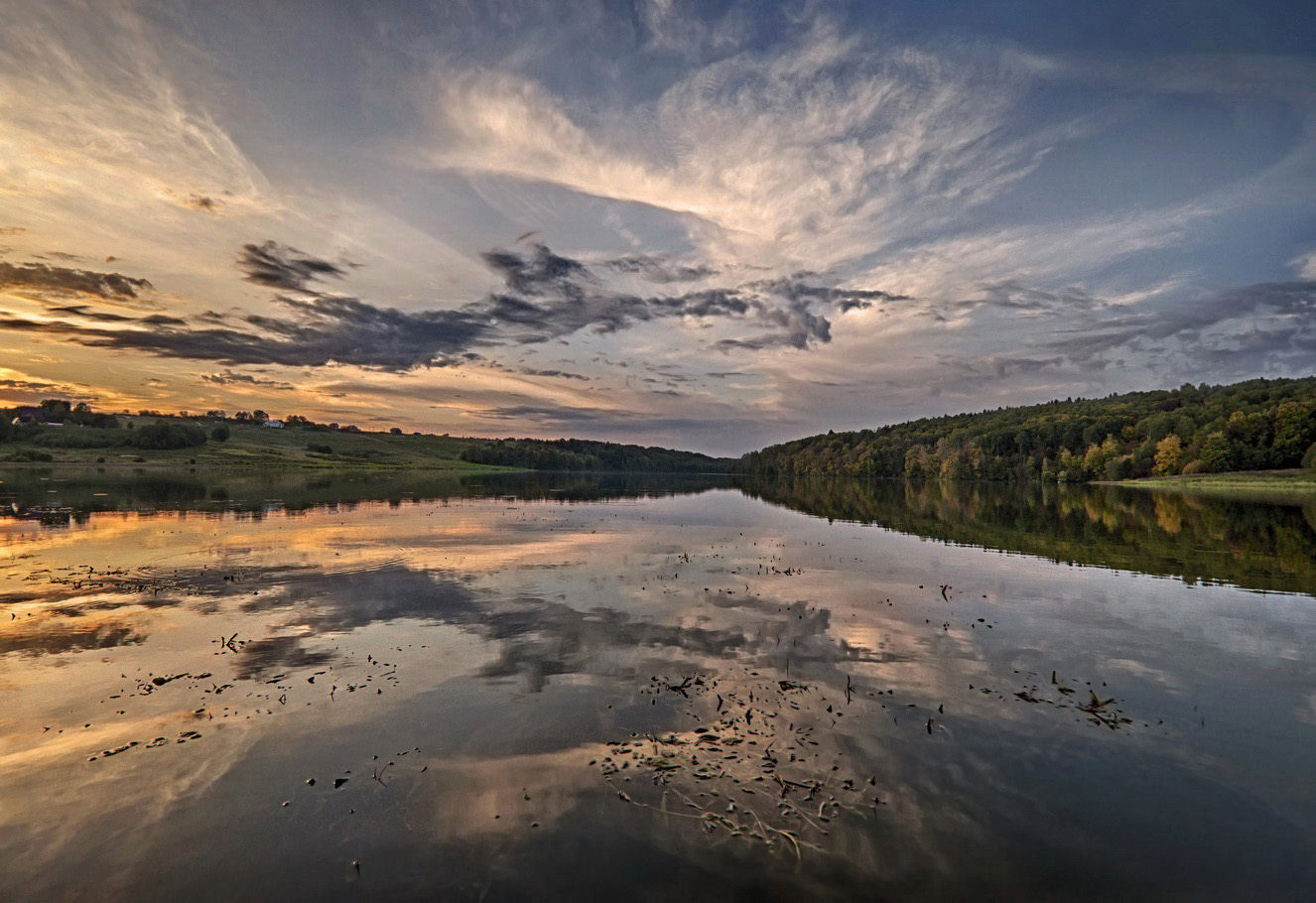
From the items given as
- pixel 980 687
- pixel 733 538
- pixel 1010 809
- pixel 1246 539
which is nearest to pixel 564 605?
pixel 980 687

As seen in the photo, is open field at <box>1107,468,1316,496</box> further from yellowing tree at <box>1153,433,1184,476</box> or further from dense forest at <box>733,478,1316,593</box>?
dense forest at <box>733,478,1316,593</box>

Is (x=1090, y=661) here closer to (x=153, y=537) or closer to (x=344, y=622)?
(x=344, y=622)

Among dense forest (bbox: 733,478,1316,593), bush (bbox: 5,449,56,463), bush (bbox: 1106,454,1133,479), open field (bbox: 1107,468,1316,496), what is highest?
bush (bbox: 1106,454,1133,479)

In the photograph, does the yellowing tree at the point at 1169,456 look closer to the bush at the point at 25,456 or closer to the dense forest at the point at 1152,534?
the dense forest at the point at 1152,534

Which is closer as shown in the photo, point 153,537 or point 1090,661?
point 1090,661

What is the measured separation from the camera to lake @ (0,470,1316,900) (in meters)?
8.48

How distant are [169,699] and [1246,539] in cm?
6574

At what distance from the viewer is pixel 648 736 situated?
12.5 metres

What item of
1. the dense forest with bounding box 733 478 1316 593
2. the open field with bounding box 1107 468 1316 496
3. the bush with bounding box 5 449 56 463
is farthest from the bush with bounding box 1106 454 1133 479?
the bush with bounding box 5 449 56 463

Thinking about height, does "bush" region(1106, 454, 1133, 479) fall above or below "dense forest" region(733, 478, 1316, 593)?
above

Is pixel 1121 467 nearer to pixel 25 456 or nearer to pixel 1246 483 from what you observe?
pixel 1246 483

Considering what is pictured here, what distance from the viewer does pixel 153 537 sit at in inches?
1591

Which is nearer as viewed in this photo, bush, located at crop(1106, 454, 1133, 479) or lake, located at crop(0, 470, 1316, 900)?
lake, located at crop(0, 470, 1316, 900)

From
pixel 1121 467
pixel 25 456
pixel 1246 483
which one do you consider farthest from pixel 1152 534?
pixel 25 456
